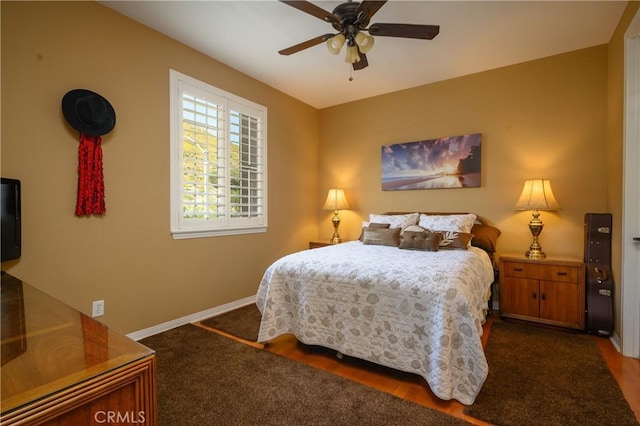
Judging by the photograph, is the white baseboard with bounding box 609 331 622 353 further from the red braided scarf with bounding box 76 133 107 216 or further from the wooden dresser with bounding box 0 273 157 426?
the red braided scarf with bounding box 76 133 107 216

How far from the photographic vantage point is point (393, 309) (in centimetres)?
193

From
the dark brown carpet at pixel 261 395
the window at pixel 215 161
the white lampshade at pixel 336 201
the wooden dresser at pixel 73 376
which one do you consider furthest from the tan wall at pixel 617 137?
the window at pixel 215 161

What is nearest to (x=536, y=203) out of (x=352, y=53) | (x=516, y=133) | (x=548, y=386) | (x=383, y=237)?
(x=516, y=133)

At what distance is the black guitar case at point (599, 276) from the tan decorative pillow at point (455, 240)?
3.24 ft

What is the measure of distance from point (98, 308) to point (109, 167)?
1130 mm

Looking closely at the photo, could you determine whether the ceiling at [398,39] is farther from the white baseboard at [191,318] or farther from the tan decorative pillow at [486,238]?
the white baseboard at [191,318]

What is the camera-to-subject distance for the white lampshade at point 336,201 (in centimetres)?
427

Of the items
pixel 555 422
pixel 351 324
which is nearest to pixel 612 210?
pixel 555 422

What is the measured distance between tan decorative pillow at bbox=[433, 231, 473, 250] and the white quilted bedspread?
0.83ft

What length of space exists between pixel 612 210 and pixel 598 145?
0.73 meters

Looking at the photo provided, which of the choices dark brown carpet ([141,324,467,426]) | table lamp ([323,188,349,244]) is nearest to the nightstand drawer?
dark brown carpet ([141,324,467,426])

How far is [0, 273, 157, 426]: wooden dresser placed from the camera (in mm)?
581

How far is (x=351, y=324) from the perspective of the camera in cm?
211

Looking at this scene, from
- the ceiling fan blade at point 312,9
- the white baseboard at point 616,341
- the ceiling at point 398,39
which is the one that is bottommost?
the white baseboard at point 616,341
